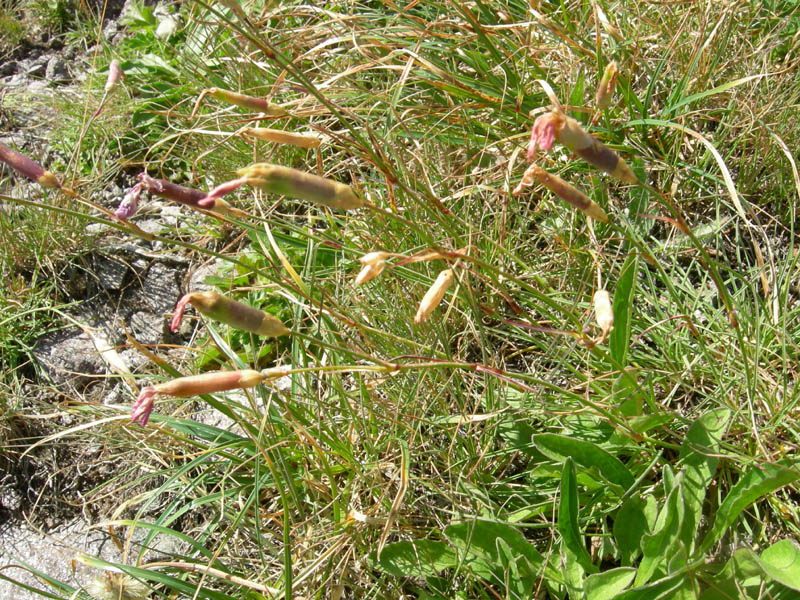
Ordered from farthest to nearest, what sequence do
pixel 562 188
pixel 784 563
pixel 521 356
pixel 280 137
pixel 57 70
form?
pixel 57 70 < pixel 521 356 < pixel 280 137 < pixel 784 563 < pixel 562 188

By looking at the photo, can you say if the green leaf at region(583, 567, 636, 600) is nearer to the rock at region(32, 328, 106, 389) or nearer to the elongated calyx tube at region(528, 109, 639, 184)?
the elongated calyx tube at region(528, 109, 639, 184)

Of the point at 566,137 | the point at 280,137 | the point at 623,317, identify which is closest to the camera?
the point at 566,137

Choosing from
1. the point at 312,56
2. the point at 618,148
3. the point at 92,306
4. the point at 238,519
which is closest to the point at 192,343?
the point at 92,306

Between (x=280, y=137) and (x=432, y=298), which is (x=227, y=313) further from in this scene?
(x=280, y=137)

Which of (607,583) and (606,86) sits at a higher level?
(606,86)

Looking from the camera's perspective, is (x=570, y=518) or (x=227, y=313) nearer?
(x=227, y=313)

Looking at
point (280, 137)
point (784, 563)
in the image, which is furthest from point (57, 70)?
point (784, 563)

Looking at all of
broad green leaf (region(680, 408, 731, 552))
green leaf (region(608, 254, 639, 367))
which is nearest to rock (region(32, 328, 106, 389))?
green leaf (region(608, 254, 639, 367))
